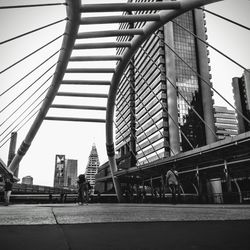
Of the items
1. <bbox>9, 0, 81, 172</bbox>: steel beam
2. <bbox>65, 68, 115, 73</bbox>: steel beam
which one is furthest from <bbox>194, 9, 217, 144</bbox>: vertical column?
<bbox>65, 68, 115, 73</bbox>: steel beam

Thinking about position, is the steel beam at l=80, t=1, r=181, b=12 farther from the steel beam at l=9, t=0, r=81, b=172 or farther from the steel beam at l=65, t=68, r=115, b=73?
the steel beam at l=65, t=68, r=115, b=73

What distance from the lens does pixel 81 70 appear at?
46.8 feet

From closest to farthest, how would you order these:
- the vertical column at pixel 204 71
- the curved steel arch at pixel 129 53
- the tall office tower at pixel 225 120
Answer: the curved steel arch at pixel 129 53 < the vertical column at pixel 204 71 < the tall office tower at pixel 225 120

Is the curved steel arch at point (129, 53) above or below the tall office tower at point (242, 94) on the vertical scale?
below

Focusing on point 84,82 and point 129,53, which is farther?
point 84,82

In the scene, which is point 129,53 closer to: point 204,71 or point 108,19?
point 108,19

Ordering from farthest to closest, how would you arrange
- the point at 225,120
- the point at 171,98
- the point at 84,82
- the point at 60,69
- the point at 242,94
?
the point at 225,120
the point at 242,94
the point at 171,98
the point at 84,82
the point at 60,69

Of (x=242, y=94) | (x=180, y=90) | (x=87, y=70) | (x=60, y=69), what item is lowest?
(x=60, y=69)

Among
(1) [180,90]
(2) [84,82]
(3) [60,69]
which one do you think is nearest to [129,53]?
(2) [84,82]

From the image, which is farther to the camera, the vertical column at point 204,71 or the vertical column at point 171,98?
the vertical column at point 204,71

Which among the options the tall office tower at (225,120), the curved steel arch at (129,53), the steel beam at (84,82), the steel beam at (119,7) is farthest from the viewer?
the tall office tower at (225,120)

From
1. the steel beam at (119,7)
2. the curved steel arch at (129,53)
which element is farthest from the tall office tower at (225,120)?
the steel beam at (119,7)

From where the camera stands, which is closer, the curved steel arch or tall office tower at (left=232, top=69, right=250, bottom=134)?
the curved steel arch

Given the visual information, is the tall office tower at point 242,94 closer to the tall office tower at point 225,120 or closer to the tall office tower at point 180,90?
the tall office tower at point 225,120
